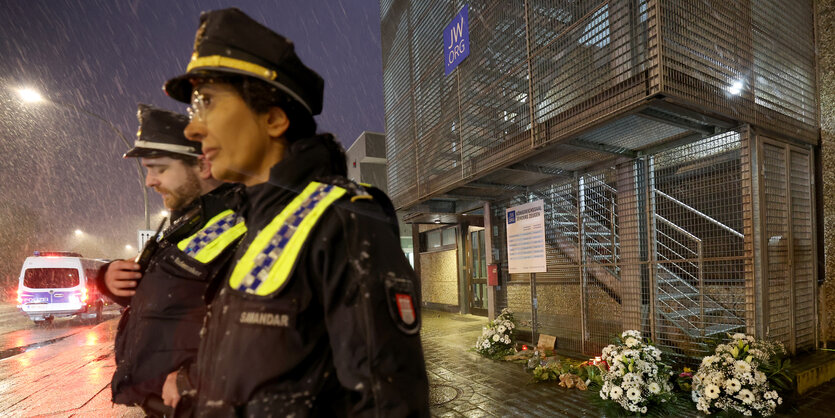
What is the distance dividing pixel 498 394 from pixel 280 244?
493 cm

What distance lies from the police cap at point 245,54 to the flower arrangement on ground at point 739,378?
15.7 ft

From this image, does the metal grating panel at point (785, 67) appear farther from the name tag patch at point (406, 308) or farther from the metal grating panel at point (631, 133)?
the name tag patch at point (406, 308)

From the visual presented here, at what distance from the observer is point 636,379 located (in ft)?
14.3

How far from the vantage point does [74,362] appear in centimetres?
800

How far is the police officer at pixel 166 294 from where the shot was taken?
1.78 metres

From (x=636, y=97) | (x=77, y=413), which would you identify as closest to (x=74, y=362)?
(x=77, y=413)

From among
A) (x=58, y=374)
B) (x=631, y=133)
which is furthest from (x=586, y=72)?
(x=58, y=374)

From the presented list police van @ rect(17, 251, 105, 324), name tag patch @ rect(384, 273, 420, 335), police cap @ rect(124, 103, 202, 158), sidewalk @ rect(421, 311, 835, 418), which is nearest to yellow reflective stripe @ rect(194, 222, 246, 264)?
police cap @ rect(124, 103, 202, 158)

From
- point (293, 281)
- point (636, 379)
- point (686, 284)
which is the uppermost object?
point (293, 281)

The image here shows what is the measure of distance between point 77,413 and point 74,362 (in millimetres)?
3896

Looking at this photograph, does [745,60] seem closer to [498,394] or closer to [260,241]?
[498,394]

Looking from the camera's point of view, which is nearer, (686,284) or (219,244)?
(219,244)

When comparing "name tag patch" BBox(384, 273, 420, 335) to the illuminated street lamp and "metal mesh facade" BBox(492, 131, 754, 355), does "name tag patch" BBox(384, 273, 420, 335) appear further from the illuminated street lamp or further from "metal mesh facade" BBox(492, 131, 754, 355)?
the illuminated street lamp

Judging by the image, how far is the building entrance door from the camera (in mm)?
12070
